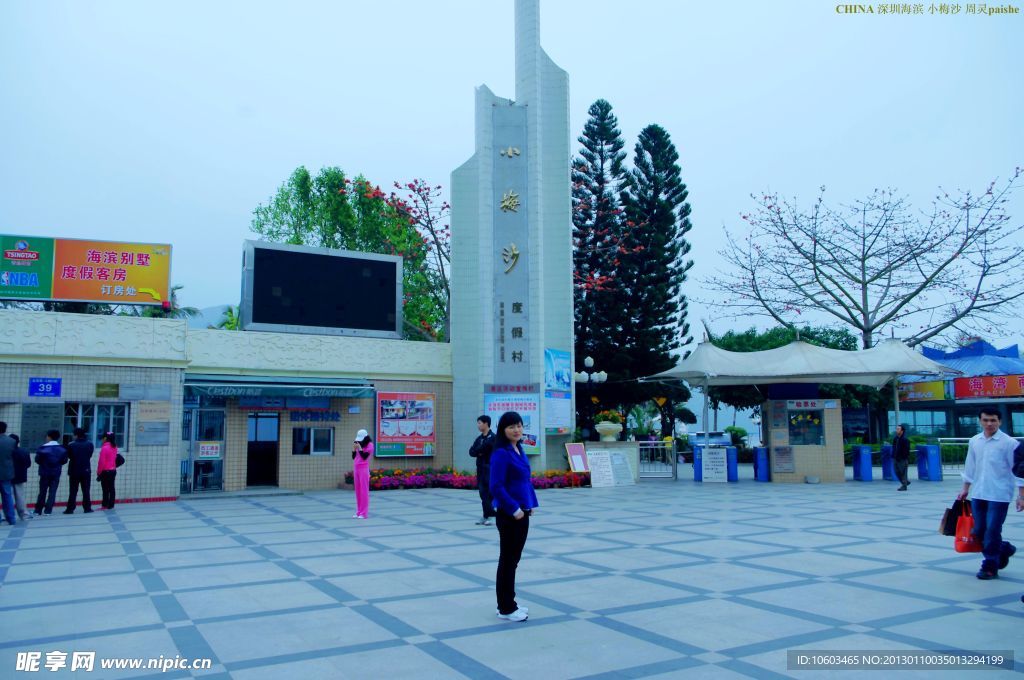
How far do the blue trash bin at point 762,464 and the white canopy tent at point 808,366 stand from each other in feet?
5.87

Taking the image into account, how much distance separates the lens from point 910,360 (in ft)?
63.1

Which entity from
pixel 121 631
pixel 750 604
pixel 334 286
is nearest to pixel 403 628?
pixel 121 631

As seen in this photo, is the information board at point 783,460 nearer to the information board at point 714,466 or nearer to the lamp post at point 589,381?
the information board at point 714,466

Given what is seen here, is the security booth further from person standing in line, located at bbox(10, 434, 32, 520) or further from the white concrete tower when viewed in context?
person standing in line, located at bbox(10, 434, 32, 520)

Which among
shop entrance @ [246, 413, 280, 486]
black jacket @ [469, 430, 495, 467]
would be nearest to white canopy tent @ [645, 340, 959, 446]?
shop entrance @ [246, 413, 280, 486]

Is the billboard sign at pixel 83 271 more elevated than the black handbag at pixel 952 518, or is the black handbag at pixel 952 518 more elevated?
the billboard sign at pixel 83 271

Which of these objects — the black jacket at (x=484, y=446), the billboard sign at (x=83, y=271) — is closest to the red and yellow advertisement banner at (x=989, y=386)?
the black jacket at (x=484, y=446)

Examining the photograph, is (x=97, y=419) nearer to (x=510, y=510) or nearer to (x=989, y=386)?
(x=510, y=510)

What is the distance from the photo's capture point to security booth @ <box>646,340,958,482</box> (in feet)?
61.6

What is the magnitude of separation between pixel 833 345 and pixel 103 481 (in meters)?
28.8

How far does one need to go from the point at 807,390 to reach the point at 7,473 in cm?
1667

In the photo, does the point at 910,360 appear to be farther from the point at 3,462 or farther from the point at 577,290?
the point at 3,462

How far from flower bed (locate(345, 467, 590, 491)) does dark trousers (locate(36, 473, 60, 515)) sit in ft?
20.5

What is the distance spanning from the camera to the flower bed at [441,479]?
1730 centimetres
